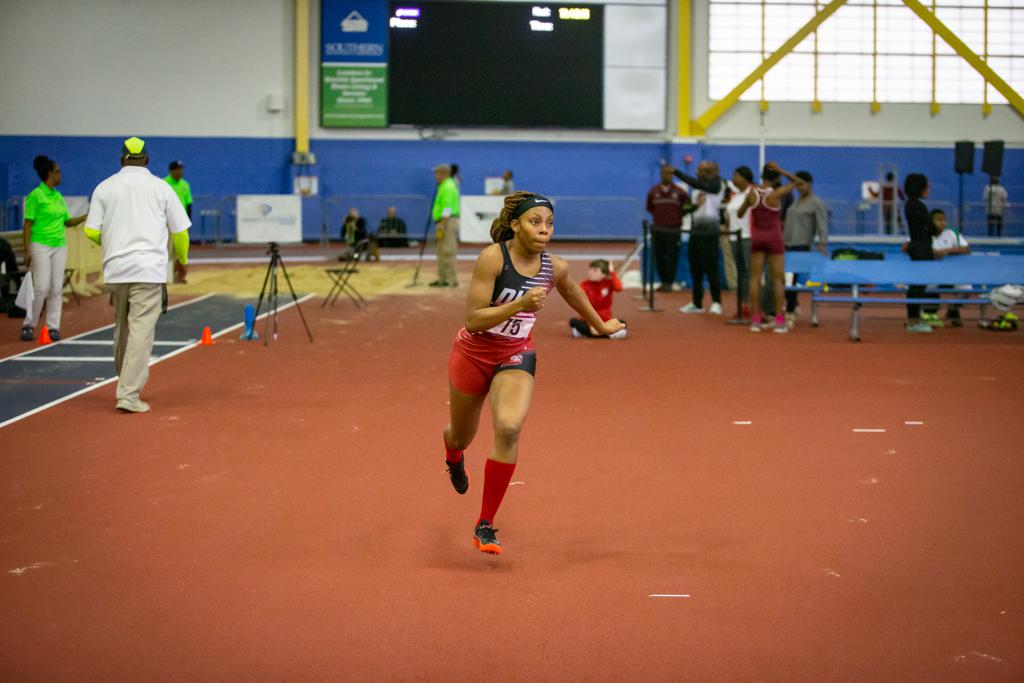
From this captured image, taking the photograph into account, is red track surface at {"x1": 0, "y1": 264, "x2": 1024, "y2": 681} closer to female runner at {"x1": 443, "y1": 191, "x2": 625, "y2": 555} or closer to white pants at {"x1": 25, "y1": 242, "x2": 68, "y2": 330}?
female runner at {"x1": 443, "y1": 191, "x2": 625, "y2": 555}

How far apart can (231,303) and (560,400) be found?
10.0m

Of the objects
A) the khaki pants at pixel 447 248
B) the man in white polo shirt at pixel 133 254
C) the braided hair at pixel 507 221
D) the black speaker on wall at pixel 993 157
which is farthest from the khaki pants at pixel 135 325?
the black speaker on wall at pixel 993 157

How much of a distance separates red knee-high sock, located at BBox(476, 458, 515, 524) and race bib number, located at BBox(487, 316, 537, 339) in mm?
661

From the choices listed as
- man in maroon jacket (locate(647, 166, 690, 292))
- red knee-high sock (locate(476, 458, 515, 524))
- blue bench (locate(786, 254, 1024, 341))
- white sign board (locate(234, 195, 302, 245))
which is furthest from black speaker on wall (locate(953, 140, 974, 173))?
red knee-high sock (locate(476, 458, 515, 524))

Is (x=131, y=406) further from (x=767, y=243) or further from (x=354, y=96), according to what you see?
(x=354, y=96)

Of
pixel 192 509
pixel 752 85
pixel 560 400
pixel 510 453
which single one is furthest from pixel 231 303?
pixel 752 85

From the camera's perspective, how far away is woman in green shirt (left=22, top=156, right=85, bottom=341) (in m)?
14.3

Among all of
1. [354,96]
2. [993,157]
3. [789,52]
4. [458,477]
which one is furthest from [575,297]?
[789,52]

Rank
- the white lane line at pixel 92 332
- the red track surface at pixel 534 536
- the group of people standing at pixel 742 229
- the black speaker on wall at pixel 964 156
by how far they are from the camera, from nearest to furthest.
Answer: the red track surface at pixel 534 536
the white lane line at pixel 92 332
the group of people standing at pixel 742 229
the black speaker on wall at pixel 964 156

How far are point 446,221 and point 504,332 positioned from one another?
51.7 ft

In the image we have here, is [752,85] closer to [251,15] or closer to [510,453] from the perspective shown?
[251,15]

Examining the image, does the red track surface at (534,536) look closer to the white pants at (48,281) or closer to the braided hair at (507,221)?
the braided hair at (507,221)

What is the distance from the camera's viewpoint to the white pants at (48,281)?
14438 millimetres

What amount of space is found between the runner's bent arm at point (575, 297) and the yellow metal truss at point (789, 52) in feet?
105
